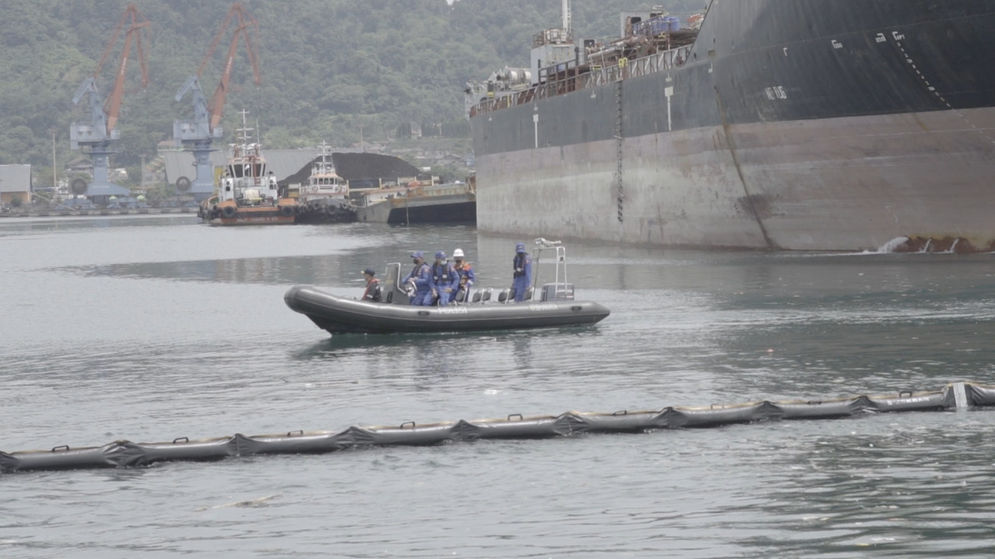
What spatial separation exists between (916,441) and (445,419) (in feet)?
21.7

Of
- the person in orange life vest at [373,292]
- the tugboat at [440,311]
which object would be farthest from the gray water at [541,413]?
the person in orange life vest at [373,292]

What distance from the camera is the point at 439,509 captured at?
51.9ft

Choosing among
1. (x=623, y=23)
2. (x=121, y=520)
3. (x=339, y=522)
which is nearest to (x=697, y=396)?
(x=339, y=522)

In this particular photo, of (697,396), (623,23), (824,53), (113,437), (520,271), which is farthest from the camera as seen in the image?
(623,23)

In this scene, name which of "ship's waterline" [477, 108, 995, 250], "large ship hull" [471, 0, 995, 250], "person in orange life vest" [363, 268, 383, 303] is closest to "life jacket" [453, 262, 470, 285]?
"person in orange life vest" [363, 268, 383, 303]

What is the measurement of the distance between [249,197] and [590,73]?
6420cm

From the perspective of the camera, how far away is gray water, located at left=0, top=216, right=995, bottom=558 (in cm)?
1469

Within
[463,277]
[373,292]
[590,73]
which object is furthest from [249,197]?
[463,277]

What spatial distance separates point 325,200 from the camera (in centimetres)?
12150

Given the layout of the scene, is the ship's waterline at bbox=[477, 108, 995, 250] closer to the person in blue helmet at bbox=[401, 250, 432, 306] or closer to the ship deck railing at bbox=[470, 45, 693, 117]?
the ship deck railing at bbox=[470, 45, 693, 117]

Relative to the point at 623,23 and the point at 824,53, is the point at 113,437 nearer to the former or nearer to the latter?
the point at 824,53

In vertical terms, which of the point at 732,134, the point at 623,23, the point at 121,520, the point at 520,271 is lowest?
the point at 121,520

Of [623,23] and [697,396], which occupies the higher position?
[623,23]

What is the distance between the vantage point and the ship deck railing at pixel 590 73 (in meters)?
54.3
